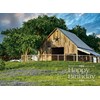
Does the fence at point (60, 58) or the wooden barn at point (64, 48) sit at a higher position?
the wooden barn at point (64, 48)

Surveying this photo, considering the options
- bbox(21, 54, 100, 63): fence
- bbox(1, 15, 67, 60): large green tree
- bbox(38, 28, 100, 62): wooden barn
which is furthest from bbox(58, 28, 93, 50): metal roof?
bbox(21, 54, 100, 63): fence

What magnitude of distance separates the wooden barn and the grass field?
234 mm

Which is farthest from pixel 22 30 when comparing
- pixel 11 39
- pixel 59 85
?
pixel 59 85

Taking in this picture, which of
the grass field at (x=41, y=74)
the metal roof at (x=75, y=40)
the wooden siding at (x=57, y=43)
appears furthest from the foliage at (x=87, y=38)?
the grass field at (x=41, y=74)

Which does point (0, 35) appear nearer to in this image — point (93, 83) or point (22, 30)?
point (22, 30)

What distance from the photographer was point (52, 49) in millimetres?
22938

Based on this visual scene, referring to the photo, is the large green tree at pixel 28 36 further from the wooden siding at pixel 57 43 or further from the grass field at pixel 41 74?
the grass field at pixel 41 74

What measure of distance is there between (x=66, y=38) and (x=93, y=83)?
5.08 ft

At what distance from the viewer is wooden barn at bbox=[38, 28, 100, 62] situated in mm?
22688

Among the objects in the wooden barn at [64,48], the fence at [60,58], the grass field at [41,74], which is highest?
the wooden barn at [64,48]

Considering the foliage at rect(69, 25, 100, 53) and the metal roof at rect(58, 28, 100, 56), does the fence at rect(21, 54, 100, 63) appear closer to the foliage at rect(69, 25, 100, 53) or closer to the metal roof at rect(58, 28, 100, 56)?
the metal roof at rect(58, 28, 100, 56)

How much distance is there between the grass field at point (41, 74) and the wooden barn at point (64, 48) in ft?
0.77

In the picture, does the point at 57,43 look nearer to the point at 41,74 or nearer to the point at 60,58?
the point at 60,58

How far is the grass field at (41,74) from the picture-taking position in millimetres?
22031
